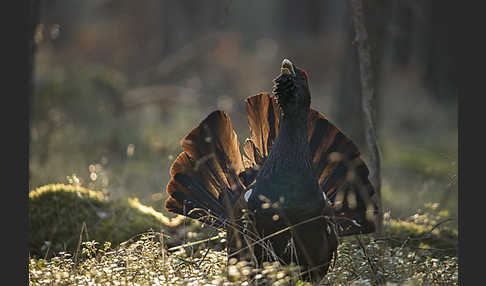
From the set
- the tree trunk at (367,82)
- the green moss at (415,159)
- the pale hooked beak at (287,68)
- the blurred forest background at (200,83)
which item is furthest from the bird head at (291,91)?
the green moss at (415,159)

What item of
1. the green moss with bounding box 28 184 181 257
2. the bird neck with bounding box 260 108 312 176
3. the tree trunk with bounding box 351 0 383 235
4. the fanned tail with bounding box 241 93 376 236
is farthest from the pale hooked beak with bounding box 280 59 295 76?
the green moss with bounding box 28 184 181 257

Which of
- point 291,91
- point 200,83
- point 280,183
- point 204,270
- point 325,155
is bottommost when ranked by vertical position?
point 204,270

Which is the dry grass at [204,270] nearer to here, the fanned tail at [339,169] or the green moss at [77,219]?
the fanned tail at [339,169]

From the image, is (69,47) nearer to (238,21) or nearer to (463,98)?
(238,21)

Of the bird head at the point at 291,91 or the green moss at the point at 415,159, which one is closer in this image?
the bird head at the point at 291,91

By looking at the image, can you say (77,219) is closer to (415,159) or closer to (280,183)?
(280,183)

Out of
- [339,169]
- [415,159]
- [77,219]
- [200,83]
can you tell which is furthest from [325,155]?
[200,83]

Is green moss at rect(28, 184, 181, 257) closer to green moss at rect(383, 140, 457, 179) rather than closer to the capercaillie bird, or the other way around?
the capercaillie bird
